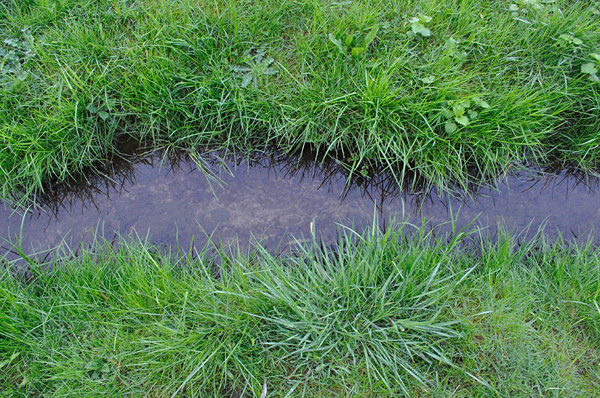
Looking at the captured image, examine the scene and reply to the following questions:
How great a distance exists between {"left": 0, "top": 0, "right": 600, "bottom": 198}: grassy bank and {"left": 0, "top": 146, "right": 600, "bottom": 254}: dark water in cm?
13

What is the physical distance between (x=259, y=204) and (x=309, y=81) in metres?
0.74

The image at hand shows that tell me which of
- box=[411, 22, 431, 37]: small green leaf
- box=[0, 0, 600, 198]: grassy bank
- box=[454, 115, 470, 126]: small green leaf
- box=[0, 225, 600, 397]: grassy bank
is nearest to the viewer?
box=[0, 225, 600, 397]: grassy bank

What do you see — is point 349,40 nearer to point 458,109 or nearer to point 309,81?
point 309,81

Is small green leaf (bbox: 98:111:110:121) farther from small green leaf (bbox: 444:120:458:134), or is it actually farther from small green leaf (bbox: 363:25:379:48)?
small green leaf (bbox: 444:120:458:134)

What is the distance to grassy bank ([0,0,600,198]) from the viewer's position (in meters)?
2.19

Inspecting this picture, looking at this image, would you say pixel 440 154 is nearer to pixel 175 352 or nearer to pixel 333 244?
pixel 333 244

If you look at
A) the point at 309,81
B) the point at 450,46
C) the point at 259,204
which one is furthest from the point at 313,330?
the point at 450,46

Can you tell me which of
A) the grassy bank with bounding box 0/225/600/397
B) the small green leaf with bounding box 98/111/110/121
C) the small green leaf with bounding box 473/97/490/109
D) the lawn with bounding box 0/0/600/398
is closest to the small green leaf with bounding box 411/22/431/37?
the lawn with bounding box 0/0/600/398

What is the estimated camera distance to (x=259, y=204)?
7.43ft

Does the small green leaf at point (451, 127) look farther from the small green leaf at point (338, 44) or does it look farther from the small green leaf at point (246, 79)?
the small green leaf at point (246, 79)

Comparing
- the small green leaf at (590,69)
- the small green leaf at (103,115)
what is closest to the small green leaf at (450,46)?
the small green leaf at (590,69)

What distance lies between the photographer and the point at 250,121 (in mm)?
2330

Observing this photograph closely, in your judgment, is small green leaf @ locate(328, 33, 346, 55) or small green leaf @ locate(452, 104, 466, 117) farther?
small green leaf @ locate(328, 33, 346, 55)

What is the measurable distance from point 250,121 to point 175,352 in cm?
123
